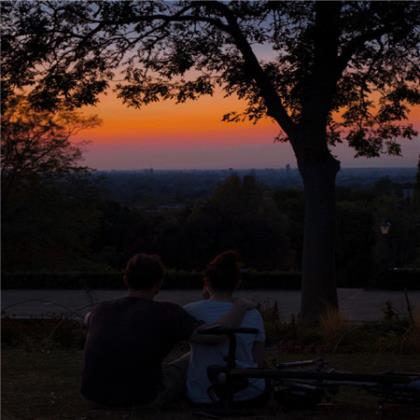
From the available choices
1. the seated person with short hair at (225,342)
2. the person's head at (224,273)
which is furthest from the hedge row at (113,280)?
the person's head at (224,273)

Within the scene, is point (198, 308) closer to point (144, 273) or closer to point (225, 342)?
point (225, 342)

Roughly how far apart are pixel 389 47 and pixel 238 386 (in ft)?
29.6

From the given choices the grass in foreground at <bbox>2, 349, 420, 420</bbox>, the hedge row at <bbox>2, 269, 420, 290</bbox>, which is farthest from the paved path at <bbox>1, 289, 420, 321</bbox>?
the grass in foreground at <bbox>2, 349, 420, 420</bbox>

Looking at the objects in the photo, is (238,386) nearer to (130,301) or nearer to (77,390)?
(130,301)

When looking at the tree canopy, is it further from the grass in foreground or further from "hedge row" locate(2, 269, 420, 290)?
"hedge row" locate(2, 269, 420, 290)

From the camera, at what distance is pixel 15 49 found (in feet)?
42.4

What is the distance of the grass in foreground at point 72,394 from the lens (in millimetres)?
5719

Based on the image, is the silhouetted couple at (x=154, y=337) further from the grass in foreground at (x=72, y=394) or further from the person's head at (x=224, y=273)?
the grass in foreground at (x=72, y=394)

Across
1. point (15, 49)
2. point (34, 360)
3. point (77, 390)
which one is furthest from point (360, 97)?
point (77, 390)

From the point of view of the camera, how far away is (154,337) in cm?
554

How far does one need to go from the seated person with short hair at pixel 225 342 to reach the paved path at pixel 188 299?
475 inches

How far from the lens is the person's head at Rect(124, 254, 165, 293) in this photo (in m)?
5.55

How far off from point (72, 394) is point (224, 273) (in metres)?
2.07

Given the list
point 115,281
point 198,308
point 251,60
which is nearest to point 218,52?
point 251,60
